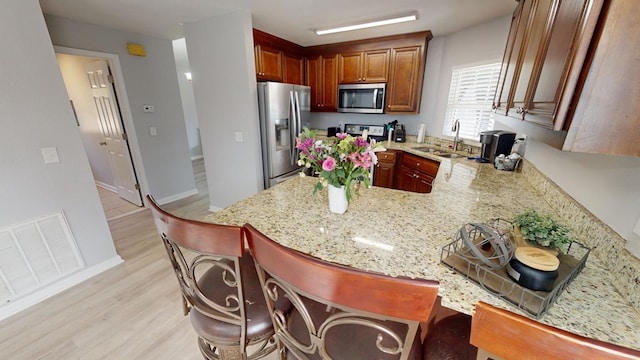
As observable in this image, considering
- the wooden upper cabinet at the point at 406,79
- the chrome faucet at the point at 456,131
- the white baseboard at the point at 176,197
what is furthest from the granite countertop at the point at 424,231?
the white baseboard at the point at 176,197

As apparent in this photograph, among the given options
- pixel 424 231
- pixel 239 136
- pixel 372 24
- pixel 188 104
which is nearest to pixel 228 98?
pixel 239 136

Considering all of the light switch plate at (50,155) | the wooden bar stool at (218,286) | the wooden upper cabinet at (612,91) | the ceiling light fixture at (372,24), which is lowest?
the wooden bar stool at (218,286)

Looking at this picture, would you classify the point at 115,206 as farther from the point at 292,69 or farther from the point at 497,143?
the point at 497,143

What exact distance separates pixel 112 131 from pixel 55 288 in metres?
2.36

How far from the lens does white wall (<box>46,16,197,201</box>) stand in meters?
2.80

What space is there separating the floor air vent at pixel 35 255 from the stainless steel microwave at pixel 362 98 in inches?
139

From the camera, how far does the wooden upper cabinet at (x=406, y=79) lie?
3203 mm

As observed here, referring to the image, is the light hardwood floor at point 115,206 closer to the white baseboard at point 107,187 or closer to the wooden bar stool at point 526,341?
the white baseboard at point 107,187

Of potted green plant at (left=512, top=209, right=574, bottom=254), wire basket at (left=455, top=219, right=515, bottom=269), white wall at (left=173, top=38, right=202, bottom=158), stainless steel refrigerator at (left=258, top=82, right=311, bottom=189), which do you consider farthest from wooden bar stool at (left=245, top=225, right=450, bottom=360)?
white wall at (left=173, top=38, right=202, bottom=158)

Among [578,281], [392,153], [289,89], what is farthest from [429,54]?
[578,281]

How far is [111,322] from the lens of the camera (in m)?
1.71

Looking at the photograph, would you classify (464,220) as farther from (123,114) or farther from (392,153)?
(123,114)

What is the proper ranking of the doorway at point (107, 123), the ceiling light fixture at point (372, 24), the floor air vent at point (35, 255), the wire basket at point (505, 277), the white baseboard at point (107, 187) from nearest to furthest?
the wire basket at point (505, 277) < the floor air vent at point (35, 255) < the ceiling light fixture at point (372, 24) < the doorway at point (107, 123) < the white baseboard at point (107, 187)

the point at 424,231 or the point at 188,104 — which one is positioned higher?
the point at 188,104
